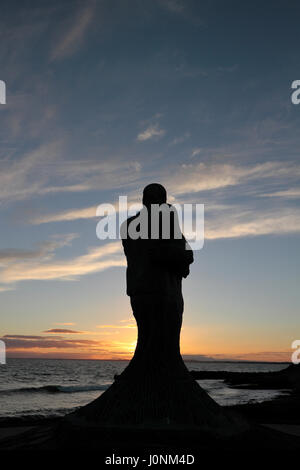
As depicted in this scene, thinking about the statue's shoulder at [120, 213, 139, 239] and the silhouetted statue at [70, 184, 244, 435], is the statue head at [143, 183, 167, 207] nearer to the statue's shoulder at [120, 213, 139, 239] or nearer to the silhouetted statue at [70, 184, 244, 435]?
the silhouetted statue at [70, 184, 244, 435]

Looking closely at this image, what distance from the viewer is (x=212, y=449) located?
21.4ft

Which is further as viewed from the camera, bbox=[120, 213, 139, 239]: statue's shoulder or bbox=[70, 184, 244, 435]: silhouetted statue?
bbox=[120, 213, 139, 239]: statue's shoulder

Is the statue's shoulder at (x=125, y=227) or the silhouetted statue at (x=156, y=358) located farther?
the statue's shoulder at (x=125, y=227)

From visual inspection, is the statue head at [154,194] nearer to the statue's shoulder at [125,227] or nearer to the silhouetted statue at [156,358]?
the silhouetted statue at [156,358]

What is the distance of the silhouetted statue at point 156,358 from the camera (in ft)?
23.2

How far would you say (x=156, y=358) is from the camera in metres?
7.81

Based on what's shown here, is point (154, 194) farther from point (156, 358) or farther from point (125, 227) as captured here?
point (156, 358)

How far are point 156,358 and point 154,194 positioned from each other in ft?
9.63

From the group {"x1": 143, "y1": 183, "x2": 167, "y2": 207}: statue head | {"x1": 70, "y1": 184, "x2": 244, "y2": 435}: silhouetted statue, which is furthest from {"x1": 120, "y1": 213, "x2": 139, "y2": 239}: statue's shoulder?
{"x1": 143, "y1": 183, "x2": 167, "y2": 207}: statue head

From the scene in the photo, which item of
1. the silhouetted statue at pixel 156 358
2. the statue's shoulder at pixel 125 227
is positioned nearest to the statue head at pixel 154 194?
the silhouetted statue at pixel 156 358

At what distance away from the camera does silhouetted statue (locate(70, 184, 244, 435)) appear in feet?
23.2

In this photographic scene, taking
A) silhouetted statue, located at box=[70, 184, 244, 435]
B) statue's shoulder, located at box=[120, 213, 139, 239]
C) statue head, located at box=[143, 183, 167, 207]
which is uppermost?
A: statue head, located at box=[143, 183, 167, 207]

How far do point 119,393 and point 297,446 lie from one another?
2914 mm

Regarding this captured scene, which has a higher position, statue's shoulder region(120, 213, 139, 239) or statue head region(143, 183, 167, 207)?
statue head region(143, 183, 167, 207)
